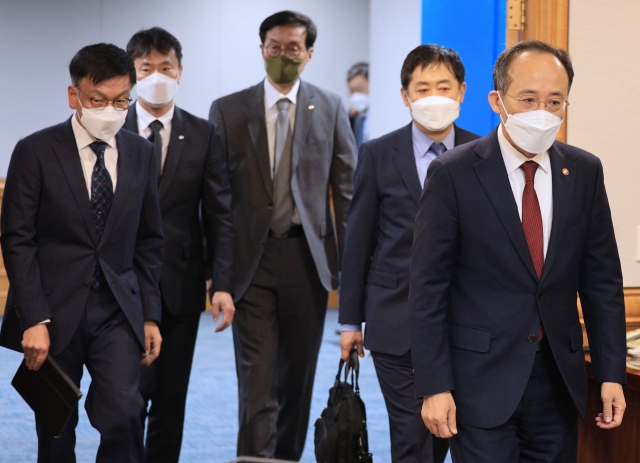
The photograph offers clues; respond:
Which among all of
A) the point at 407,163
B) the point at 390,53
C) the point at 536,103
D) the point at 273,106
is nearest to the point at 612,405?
the point at 536,103

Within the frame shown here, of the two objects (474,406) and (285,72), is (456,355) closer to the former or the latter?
(474,406)

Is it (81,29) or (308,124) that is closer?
(308,124)

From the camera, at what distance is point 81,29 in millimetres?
9094

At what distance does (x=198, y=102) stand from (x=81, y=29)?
1322 millimetres

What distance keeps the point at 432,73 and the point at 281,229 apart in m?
0.96

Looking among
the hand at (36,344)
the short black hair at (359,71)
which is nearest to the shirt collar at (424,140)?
the hand at (36,344)

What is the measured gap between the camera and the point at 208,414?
5242mm

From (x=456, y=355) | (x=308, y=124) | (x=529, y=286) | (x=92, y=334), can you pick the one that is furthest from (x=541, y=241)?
(x=308, y=124)

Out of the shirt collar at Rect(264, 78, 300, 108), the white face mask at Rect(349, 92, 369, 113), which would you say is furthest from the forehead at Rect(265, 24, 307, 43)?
the white face mask at Rect(349, 92, 369, 113)

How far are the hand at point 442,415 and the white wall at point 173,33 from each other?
6.64 m

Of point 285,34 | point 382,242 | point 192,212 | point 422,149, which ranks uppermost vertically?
point 285,34

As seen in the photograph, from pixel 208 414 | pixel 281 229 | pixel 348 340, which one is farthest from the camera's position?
pixel 208 414

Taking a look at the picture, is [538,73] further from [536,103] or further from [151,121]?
[151,121]

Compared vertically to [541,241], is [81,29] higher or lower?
higher
